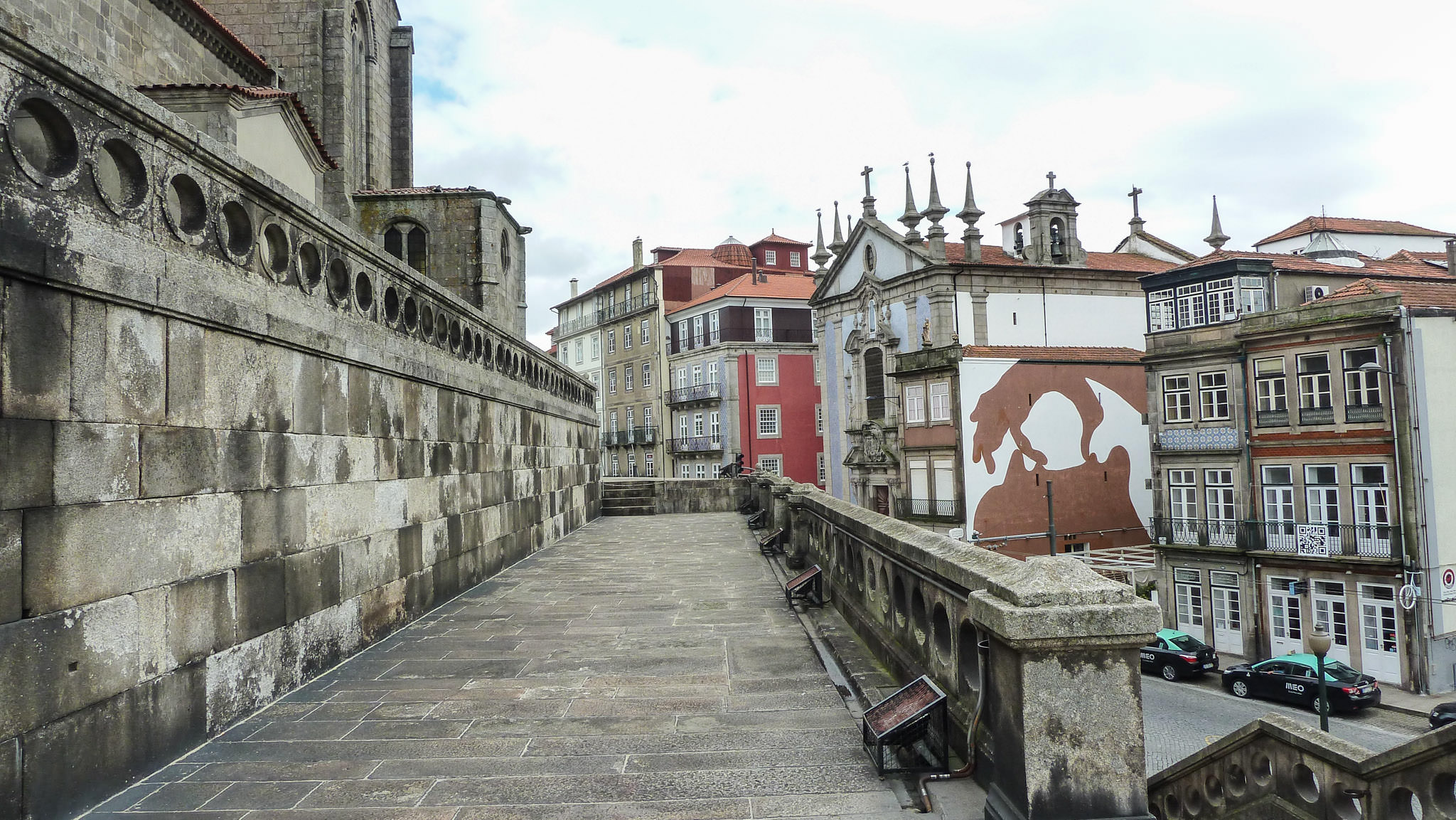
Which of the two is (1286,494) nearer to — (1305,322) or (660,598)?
(1305,322)

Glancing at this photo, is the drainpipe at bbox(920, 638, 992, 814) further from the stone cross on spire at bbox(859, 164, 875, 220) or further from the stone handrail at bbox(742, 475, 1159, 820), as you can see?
the stone cross on spire at bbox(859, 164, 875, 220)

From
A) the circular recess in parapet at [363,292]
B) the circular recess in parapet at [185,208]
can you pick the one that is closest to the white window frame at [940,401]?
the circular recess in parapet at [363,292]

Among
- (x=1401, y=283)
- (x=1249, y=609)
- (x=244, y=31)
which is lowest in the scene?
(x=1249, y=609)

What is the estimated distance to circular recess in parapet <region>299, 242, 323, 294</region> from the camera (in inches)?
233

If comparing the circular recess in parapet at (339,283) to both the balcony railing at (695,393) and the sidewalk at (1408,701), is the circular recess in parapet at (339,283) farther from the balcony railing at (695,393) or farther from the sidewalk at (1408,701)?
the balcony railing at (695,393)

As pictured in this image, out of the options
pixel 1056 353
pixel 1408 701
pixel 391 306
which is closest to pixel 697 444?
pixel 1056 353

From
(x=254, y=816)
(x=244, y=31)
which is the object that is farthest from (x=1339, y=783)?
(x=244, y=31)

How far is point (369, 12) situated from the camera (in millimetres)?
19406

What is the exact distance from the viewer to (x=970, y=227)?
3494 centimetres

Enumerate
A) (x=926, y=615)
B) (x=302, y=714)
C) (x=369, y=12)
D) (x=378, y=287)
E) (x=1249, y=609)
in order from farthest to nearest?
(x=1249, y=609) → (x=369, y=12) → (x=378, y=287) → (x=302, y=714) → (x=926, y=615)

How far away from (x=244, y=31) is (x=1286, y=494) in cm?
2716

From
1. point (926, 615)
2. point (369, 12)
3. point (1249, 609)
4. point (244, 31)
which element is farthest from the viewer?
point (1249, 609)

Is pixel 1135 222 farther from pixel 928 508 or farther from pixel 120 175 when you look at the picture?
pixel 120 175

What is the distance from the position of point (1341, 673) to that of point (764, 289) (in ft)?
114
